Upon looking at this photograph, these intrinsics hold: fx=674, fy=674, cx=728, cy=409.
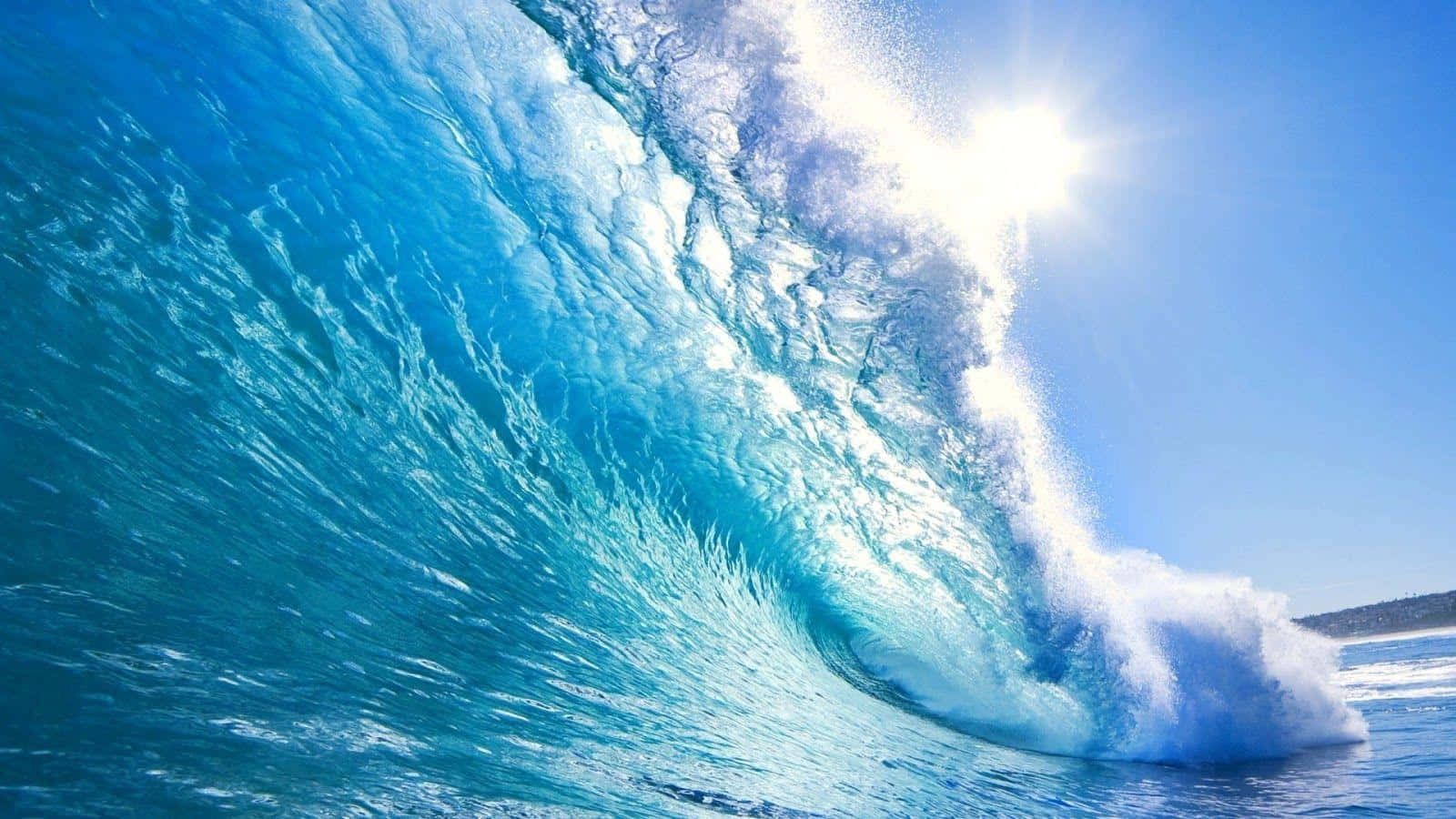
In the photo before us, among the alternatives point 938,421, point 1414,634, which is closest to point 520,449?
point 938,421

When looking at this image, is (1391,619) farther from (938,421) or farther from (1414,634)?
(938,421)

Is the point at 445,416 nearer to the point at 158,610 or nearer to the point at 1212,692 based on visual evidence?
the point at 158,610

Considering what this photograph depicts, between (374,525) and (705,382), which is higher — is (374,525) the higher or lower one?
the lower one

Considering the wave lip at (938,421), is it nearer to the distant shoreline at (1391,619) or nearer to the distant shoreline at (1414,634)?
the distant shoreline at (1414,634)

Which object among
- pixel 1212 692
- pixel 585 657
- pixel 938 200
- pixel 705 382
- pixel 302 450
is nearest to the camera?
pixel 302 450

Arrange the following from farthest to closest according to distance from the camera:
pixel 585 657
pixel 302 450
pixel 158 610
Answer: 1. pixel 585 657
2. pixel 302 450
3. pixel 158 610

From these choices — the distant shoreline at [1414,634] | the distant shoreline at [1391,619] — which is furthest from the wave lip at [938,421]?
the distant shoreline at [1391,619]

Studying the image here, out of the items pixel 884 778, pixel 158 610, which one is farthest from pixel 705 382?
pixel 158 610

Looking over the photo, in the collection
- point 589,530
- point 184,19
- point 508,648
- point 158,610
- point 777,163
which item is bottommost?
point 158,610
